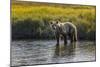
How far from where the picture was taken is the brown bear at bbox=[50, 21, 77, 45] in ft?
9.86

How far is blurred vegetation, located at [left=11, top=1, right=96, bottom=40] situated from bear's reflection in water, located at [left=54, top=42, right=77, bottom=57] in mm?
178

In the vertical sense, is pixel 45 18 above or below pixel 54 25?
above

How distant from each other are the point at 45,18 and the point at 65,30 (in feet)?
1.20

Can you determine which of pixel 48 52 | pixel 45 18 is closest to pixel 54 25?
pixel 45 18

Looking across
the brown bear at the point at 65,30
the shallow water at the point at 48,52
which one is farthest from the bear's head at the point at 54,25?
the shallow water at the point at 48,52

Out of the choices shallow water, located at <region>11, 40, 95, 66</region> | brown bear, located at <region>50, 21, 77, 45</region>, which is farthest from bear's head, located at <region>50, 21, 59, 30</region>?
shallow water, located at <region>11, 40, 95, 66</region>

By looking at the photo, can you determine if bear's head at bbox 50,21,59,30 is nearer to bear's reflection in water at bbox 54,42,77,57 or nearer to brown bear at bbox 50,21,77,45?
brown bear at bbox 50,21,77,45

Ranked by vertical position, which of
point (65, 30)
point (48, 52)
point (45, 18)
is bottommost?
point (48, 52)

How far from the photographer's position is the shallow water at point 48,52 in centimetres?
277

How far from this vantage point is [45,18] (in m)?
2.95

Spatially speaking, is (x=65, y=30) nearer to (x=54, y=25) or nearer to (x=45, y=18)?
(x=54, y=25)

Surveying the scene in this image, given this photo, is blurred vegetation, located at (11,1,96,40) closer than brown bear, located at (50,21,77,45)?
Yes

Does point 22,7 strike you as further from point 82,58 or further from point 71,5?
point 82,58

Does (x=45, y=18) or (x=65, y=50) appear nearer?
(x=45, y=18)
